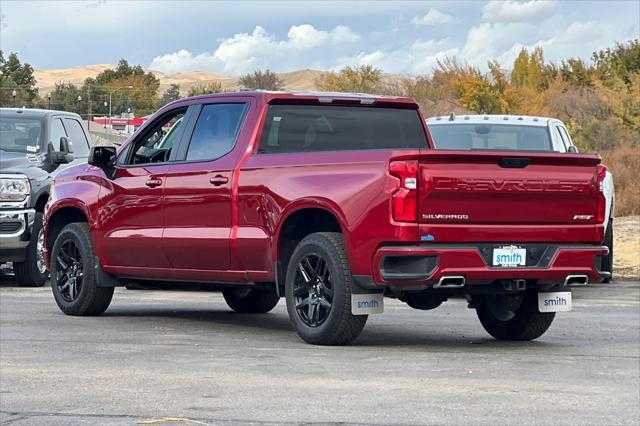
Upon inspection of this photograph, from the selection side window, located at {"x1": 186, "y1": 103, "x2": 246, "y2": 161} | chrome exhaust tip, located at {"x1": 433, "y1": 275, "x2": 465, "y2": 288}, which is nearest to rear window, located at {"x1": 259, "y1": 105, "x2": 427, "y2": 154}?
side window, located at {"x1": 186, "y1": 103, "x2": 246, "y2": 161}

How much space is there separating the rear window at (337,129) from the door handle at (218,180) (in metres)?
0.37

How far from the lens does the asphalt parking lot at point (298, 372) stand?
8.20 m

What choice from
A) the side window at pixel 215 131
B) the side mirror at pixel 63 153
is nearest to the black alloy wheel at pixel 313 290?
the side window at pixel 215 131

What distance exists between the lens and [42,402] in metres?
8.48

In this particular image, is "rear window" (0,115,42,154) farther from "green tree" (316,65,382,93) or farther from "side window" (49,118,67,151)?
"green tree" (316,65,382,93)

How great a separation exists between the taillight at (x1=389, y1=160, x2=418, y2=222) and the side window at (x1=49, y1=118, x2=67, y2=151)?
31.7 ft

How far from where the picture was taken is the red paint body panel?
10.6 metres

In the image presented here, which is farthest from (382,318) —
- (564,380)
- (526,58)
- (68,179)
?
(526,58)

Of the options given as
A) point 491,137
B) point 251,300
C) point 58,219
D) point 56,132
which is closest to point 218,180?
point 251,300

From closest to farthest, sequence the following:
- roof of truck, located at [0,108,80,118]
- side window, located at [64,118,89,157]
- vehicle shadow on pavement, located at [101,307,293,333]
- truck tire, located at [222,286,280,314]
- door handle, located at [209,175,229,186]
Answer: door handle, located at [209,175,229,186]
vehicle shadow on pavement, located at [101,307,293,333]
truck tire, located at [222,286,280,314]
roof of truck, located at [0,108,80,118]
side window, located at [64,118,89,157]

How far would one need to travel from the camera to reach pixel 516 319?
1212cm

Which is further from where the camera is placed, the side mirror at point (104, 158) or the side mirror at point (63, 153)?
the side mirror at point (63, 153)

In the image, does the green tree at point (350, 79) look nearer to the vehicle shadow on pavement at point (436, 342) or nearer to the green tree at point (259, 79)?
the green tree at point (259, 79)

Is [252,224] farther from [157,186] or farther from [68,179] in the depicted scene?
[68,179]
